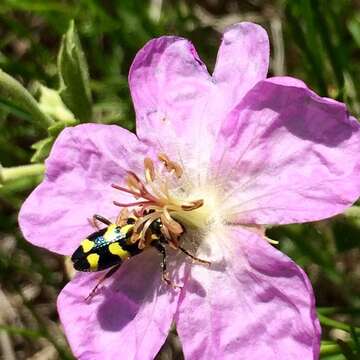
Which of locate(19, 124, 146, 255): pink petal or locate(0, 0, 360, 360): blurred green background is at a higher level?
locate(19, 124, 146, 255): pink petal

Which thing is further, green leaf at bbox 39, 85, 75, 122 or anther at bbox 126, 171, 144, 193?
green leaf at bbox 39, 85, 75, 122

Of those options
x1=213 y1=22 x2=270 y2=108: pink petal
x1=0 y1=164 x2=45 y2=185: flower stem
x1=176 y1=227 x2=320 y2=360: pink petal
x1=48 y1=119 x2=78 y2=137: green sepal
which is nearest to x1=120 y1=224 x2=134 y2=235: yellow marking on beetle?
x1=176 y1=227 x2=320 y2=360: pink petal

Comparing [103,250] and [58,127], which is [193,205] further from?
[58,127]

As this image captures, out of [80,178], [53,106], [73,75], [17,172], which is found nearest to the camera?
[80,178]

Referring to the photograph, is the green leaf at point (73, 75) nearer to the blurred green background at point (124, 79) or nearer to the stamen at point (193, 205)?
the blurred green background at point (124, 79)

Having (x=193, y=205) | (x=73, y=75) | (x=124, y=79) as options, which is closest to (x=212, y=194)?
(x=193, y=205)

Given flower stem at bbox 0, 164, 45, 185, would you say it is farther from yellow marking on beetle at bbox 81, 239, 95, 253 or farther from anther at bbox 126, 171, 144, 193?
yellow marking on beetle at bbox 81, 239, 95, 253
